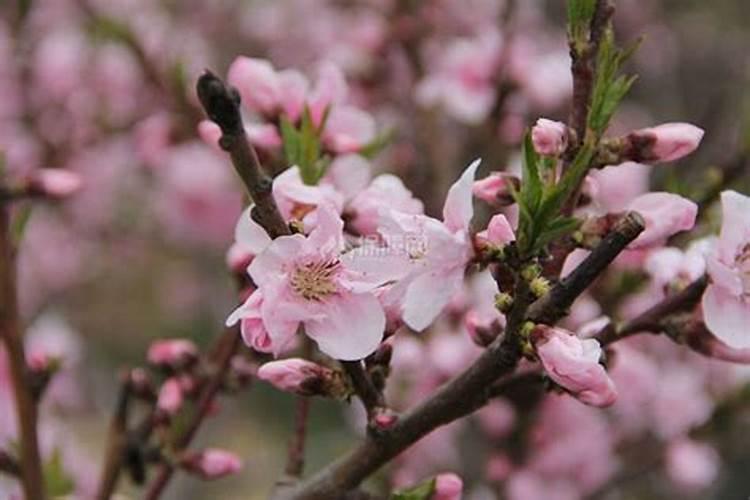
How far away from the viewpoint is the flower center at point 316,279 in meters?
1.00

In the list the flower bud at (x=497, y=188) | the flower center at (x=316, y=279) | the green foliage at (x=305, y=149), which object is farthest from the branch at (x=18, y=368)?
the flower bud at (x=497, y=188)

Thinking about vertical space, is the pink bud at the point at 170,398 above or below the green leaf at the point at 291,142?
below

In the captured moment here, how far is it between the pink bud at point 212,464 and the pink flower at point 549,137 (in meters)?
0.66

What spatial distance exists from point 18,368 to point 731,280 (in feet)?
3.15

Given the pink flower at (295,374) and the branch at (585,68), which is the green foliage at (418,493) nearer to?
the pink flower at (295,374)

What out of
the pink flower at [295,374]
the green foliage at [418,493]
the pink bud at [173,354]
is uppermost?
the pink flower at [295,374]

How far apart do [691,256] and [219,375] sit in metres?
0.62

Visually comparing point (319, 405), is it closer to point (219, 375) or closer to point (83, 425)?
point (83, 425)

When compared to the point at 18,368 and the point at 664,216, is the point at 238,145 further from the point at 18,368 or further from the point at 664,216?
the point at 18,368

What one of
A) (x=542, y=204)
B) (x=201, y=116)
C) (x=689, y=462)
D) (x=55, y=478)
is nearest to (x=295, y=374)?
(x=542, y=204)

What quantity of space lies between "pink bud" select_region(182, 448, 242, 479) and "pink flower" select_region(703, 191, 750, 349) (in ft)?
2.21

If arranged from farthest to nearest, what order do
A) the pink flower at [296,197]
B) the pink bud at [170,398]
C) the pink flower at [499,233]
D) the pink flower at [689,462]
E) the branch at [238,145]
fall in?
the pink flower at [689,462] < the pink bud at [170,398] < the pink flower at [296,197] < the pink flower at [499,233] < the branch at [238,145]

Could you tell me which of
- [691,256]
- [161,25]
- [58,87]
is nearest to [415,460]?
[691,256]

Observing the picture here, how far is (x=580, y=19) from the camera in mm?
1052
